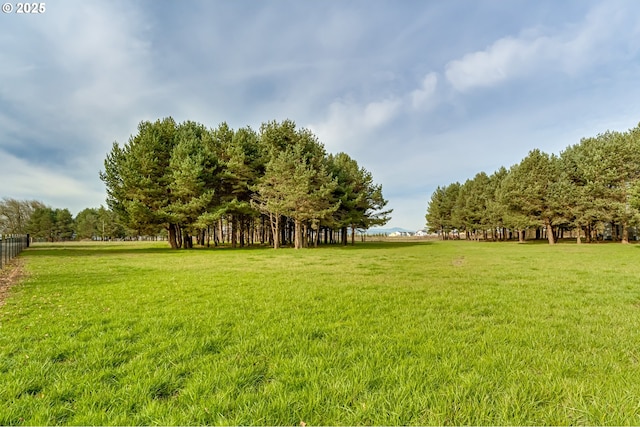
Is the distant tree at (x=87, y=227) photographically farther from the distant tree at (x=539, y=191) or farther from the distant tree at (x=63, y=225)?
the distant tree at (x=539, y=191)

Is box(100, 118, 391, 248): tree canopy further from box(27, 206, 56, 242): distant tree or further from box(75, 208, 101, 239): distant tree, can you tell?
box(75, 208, 101, 239): distant tree

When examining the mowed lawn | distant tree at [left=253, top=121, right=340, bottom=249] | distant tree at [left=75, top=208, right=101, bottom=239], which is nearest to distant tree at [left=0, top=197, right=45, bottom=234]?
distant tree at [left=75, top=208, right=101, bottom=239]

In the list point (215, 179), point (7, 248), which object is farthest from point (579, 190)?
point (7, 248)

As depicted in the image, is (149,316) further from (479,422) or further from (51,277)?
(51,277)

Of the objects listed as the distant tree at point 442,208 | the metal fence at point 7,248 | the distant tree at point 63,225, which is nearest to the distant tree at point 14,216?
the distant tree at point 63,225

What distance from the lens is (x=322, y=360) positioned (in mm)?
3283

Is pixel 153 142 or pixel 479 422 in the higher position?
pixel 153 142

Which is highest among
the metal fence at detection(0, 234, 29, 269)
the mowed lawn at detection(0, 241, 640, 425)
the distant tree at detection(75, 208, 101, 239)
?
the distant tree at detection(75, 208, 101, 239)

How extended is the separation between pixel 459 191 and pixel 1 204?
8987cm

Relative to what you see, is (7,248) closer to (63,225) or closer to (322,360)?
(322,360)

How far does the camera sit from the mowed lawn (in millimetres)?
2385

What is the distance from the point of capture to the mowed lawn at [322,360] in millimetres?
2385

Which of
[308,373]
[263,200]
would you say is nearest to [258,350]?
[308,373]

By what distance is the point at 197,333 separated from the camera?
4285mm
